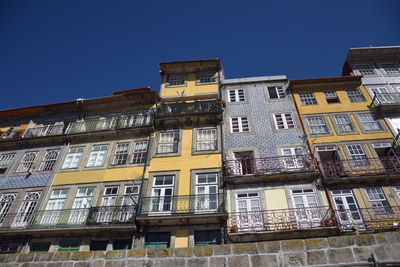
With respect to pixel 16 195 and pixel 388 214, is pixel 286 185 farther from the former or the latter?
pixel 16 195

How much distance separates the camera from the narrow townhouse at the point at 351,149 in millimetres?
13633

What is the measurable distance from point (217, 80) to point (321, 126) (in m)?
8.27

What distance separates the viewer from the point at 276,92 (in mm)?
20219

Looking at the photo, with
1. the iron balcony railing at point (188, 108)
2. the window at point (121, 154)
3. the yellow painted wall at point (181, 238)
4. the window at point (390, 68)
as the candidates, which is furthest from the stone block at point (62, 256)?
the window at point (390, 68)

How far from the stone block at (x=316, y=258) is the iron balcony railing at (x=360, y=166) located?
40.8ft

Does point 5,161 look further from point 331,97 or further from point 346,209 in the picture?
point 331,97

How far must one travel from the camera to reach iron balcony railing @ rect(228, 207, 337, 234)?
42.2ft

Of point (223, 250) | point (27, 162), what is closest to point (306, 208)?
point (223, 250)

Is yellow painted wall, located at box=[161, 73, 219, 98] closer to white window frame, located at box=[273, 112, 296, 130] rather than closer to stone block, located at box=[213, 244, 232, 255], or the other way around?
white window frame, located at box=[273, 112, 296, 130]

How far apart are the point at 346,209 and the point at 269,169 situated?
13.9ft

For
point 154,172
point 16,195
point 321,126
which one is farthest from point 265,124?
point 16,195

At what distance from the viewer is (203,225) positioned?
536 inches

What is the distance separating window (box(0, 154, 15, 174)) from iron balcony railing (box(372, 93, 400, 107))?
1001 inches

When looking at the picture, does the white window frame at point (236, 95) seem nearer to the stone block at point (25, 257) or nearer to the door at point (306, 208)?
the door at point (306, 208)
